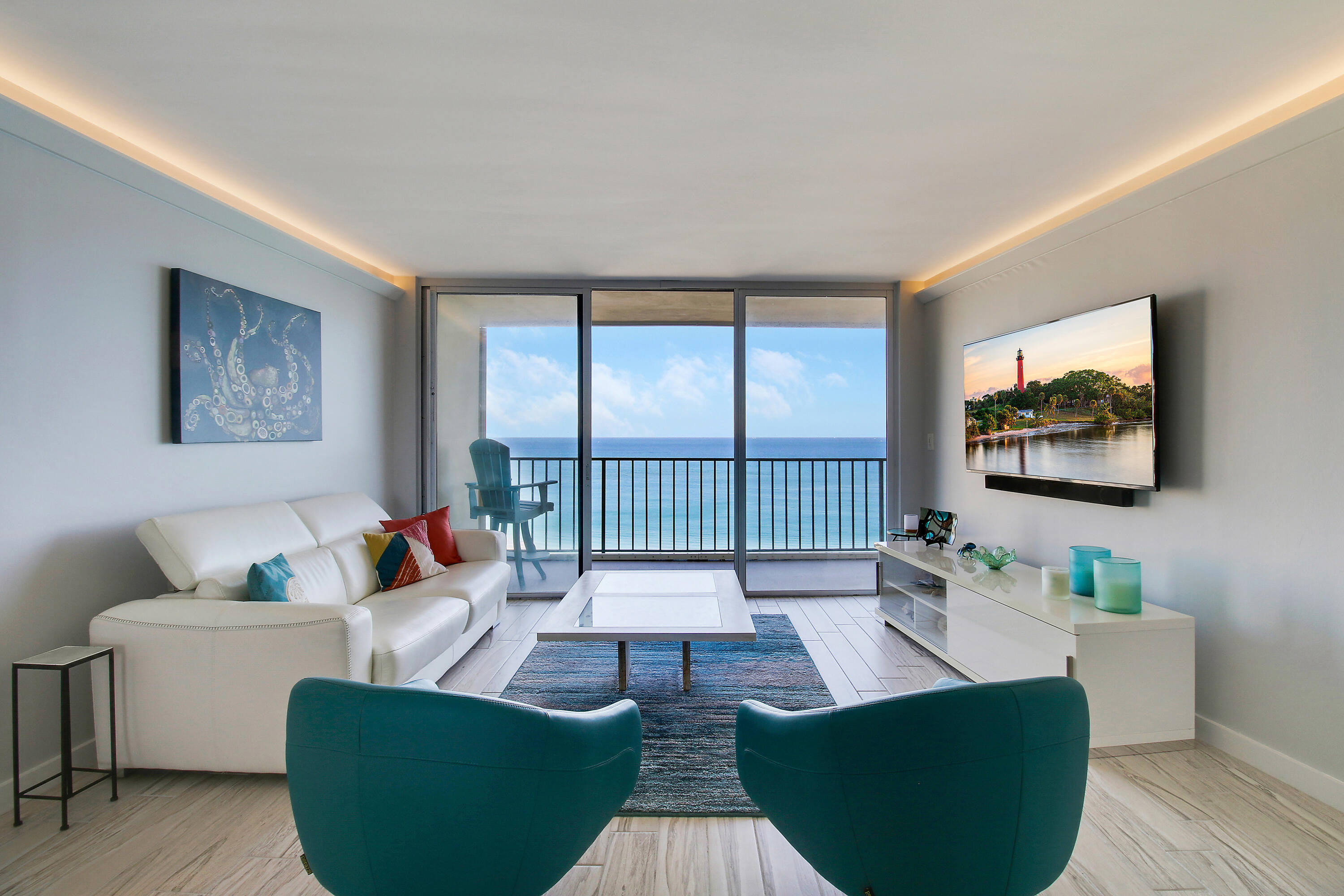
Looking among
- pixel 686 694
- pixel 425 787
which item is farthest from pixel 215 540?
pixel 686 694

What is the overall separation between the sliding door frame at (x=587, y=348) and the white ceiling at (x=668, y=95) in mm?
1336

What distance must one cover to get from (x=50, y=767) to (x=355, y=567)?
126 cm

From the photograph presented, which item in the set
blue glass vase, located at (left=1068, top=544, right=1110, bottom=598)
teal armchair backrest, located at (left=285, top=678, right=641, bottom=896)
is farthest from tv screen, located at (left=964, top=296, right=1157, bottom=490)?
teal armchair backrest, located at (left=285, top=678, right=641, bottom=896)

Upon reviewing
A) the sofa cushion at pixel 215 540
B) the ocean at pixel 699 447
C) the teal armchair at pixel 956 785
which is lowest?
the teal armchair at pixel 956 785

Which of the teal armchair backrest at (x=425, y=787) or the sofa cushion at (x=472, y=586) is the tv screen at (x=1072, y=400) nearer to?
the teal armchair backrest at (x=425, y=787)

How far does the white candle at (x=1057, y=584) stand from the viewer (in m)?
2.67

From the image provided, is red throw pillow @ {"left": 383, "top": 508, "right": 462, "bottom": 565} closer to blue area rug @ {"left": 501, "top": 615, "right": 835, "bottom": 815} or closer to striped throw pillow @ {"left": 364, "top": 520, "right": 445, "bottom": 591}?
striped throw pillow @ {"left": 364, "top": 520, "right": 445, "bottom": 591}

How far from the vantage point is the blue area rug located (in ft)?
6.98

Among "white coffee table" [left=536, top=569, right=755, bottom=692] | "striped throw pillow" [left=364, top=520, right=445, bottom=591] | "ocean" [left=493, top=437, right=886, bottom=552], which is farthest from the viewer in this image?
"ocean" [left=493, top=437, right=886, bottom=552]

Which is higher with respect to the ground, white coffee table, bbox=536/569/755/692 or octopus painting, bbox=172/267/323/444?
octopus painting, bbox=172/267/323/444

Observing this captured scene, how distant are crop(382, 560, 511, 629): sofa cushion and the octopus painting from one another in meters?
1.12

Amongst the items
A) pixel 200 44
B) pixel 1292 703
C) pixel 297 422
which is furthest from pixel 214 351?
pixel 1292 703

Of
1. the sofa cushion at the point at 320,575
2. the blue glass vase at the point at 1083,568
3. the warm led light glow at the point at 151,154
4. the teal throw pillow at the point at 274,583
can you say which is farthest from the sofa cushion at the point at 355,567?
the blue glass vase at the point at 1083,568

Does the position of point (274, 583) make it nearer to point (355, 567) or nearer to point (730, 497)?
point (355, 567)
